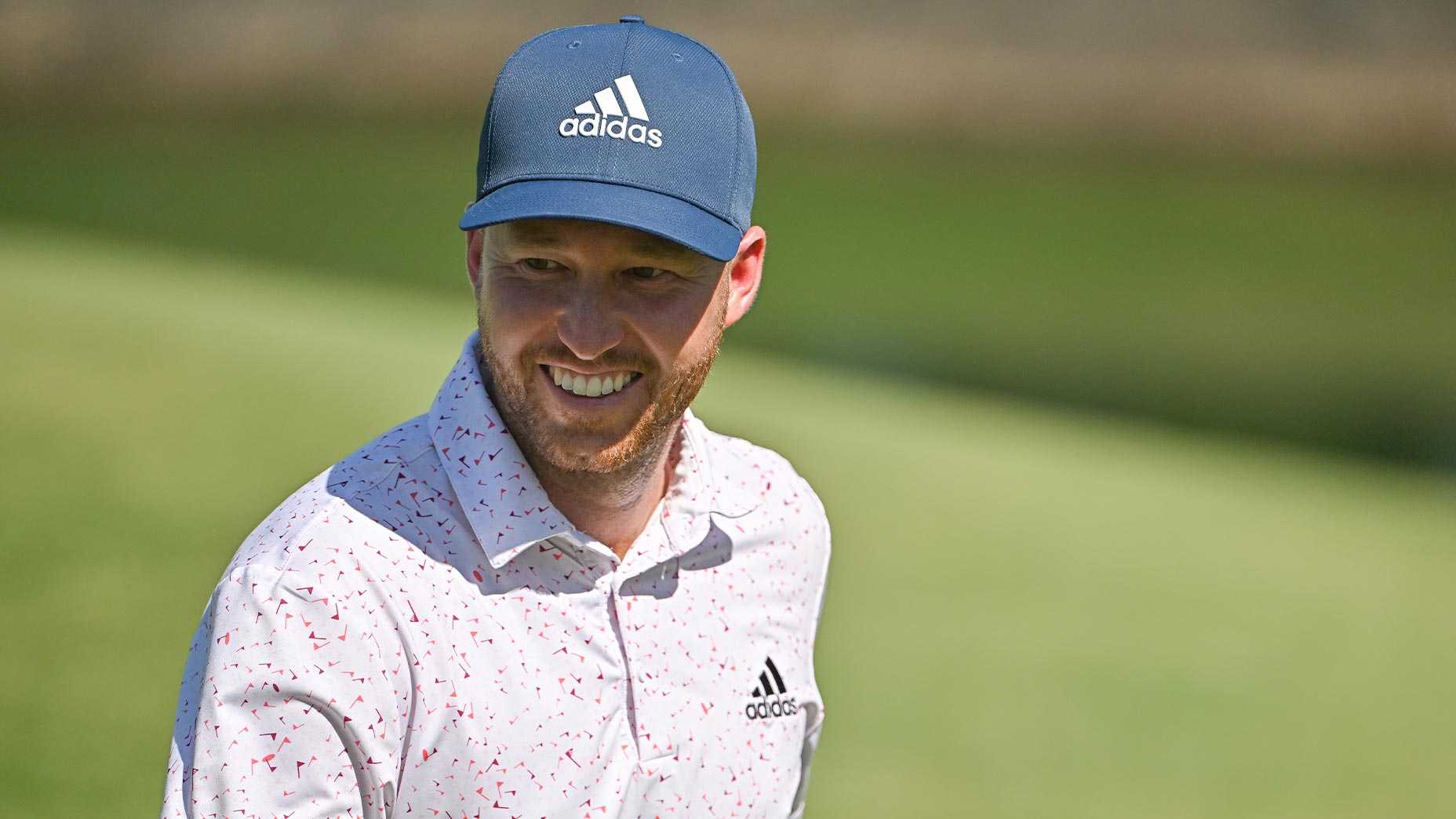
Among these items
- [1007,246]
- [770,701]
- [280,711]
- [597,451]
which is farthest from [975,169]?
[280,711]

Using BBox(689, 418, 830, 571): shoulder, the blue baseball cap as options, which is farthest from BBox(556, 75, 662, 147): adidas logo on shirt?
BBox(689, 418, 830, 571): shoulder

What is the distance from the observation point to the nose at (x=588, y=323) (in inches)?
51.6

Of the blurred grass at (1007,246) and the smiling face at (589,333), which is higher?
the blurred grass at (1007,246)

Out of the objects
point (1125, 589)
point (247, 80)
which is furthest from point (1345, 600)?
point (247, 80)

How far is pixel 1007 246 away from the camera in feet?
Answer: 25.0

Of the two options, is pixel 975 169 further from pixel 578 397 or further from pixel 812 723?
pixel 578 397

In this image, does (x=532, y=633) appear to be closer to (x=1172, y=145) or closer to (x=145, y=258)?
(x=145, y=258)

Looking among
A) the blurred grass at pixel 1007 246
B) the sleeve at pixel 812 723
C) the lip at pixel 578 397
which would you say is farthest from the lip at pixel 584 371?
the blurred grass at pixel 1007 246

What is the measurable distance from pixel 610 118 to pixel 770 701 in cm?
59

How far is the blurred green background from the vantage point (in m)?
4.08

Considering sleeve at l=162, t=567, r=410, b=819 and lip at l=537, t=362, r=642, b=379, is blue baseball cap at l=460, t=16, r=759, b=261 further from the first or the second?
sleeve at l=162, t=567, r=410, b=819

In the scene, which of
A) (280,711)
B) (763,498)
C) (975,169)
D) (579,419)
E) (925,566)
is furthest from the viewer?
(975,169)

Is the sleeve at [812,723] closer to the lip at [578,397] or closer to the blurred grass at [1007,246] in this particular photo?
the lip at [578,397]

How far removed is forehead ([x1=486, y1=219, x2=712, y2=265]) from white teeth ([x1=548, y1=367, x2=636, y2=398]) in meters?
0.11
